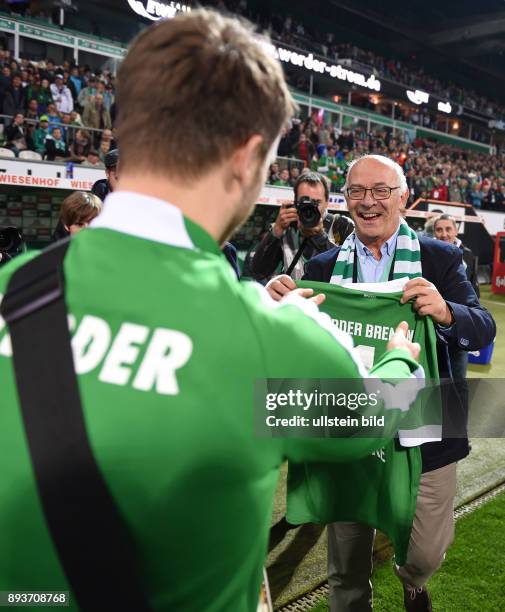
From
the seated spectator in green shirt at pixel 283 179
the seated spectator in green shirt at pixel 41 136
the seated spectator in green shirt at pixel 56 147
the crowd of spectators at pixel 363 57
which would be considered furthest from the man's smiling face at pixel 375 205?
the crowd of spectators at pixel 363 57

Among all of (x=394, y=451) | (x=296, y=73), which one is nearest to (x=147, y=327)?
(x=394, y=451)

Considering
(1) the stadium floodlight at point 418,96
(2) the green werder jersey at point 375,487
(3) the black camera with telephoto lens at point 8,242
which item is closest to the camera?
(2) the green werder jersey at point 375,487

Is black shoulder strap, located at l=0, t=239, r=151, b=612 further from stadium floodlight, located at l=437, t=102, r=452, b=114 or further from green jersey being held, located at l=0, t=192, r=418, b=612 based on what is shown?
stadium floodlight, located at l=437, t=102, r=452, b=114

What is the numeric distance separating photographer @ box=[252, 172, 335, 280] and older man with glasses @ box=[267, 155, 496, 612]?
0.97 metres

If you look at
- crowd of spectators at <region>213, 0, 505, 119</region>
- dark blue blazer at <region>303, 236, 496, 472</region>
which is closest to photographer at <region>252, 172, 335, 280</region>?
dark blue blazer at <region>303, 236, 496, 472</region>

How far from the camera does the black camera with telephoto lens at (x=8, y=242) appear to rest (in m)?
2.79

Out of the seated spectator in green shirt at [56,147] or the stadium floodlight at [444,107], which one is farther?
the stadium floodlight at [444,107]

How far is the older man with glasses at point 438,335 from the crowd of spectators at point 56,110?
7.29 meters

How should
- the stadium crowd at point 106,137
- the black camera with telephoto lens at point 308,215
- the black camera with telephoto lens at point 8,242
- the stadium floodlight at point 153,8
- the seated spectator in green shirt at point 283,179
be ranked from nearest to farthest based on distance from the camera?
the black camera with telephoto lens at point 8,242
the black camera with telephoto lens at point 308,215
the stadium crowd at point 106,137
the seated spectator in green shirt at point 283,179
the stadium floodlight at point 153,8

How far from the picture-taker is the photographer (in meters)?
3.14

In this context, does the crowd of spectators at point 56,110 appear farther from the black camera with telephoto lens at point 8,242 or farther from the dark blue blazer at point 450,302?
the dark blue blazer at point 450,302

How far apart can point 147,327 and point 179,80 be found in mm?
321

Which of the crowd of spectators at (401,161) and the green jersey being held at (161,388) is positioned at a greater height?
the crowd of spectators at (401,161)

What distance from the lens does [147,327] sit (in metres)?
0.71
